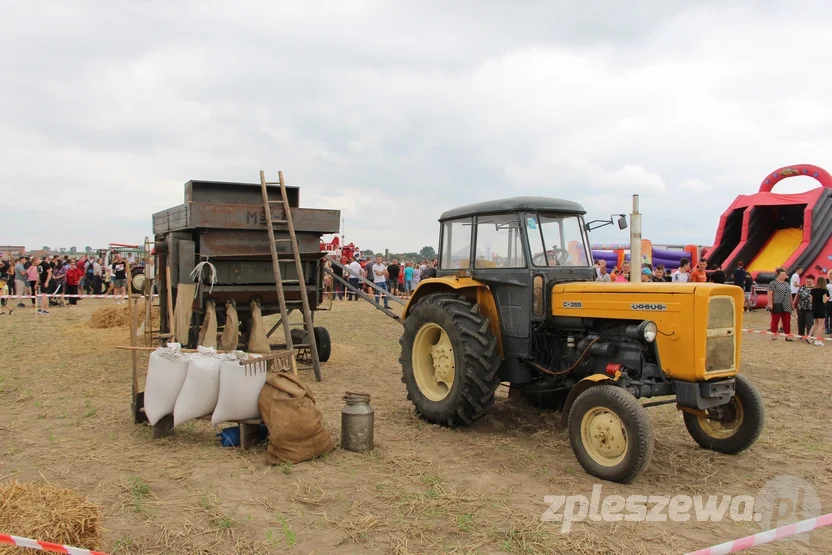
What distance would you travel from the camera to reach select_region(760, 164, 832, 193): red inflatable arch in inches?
754

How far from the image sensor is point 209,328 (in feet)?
25.2

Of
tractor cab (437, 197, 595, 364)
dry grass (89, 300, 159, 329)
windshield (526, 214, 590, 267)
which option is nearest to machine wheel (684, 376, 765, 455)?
tractor cab (437, 197, 595, 364)

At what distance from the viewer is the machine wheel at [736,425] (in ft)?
16.5

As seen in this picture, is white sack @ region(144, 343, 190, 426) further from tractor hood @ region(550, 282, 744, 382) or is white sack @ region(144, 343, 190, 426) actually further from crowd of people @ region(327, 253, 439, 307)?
crowd of people @ region(327, 253, 439, 307)

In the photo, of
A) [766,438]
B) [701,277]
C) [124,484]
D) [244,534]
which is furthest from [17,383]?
[701,277]

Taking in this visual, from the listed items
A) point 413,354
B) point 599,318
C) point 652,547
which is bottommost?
point 652,547

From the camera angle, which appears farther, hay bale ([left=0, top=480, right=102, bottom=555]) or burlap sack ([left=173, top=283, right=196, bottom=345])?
burlap sack ([left=173, top=283, right=196, bottom=345])

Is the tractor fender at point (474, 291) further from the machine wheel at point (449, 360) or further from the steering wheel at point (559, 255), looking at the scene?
Result: the steering wheel at point (559, 255)

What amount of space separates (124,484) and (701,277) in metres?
10.8

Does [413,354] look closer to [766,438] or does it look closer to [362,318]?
[766,438]

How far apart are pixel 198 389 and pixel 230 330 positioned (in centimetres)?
287

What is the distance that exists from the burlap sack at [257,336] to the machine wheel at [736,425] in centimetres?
469

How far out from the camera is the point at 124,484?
4.27 metres

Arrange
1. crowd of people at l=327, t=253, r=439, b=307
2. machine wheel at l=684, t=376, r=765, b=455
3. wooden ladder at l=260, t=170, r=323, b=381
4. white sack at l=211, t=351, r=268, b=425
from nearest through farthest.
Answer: white sack at l=211, t=351, r=268, b=425 < machine wheel at l=684, t=376, r=765, b=455 < wooden ladder at l=260, t=170, r=323, b=381 < crowd of people at l=327, t=253, r=439, b=307
